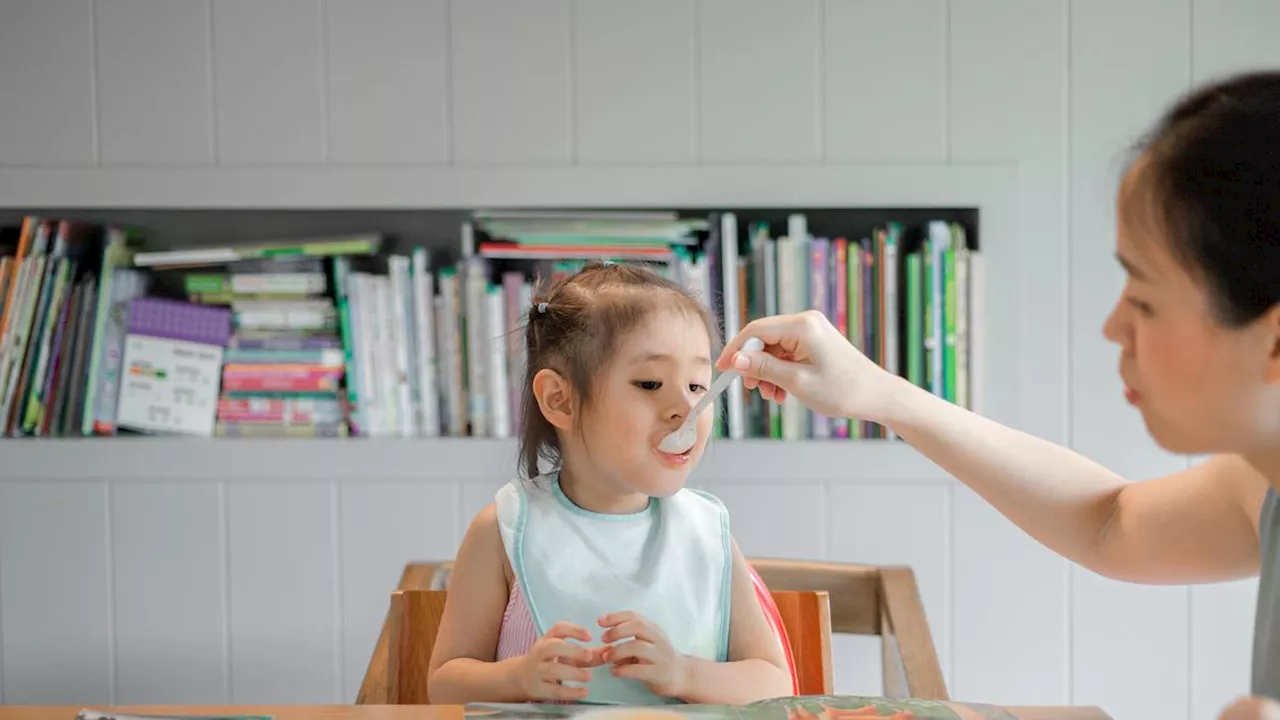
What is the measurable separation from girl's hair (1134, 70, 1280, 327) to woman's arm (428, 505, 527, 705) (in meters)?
0.80

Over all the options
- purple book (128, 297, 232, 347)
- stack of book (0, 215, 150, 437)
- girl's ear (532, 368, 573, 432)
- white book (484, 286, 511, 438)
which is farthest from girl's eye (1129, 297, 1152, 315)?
stack of book (0, 215, 150, 437)

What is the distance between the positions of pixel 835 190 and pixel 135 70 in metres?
1.33

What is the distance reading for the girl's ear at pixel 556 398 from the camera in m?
1.43

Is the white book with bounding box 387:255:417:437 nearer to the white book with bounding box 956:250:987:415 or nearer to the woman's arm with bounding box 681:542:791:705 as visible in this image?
the white book with bounding box 956:250:987:415

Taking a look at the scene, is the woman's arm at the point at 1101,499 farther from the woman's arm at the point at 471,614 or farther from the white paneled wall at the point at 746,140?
the white paneled wall at the point at 746,140

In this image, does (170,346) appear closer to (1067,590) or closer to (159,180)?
(159,180)

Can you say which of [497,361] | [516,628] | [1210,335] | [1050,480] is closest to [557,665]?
[516,628]

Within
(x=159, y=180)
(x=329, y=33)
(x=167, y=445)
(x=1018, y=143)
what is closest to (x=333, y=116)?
(x=329, y=33)

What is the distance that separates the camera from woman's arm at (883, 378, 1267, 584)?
3.80 feet

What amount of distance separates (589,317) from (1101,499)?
56 centimetres

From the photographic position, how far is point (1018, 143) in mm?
2393

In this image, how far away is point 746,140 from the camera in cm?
239

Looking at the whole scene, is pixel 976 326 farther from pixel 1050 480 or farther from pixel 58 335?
pixel 58 335

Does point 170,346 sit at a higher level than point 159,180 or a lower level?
lower
